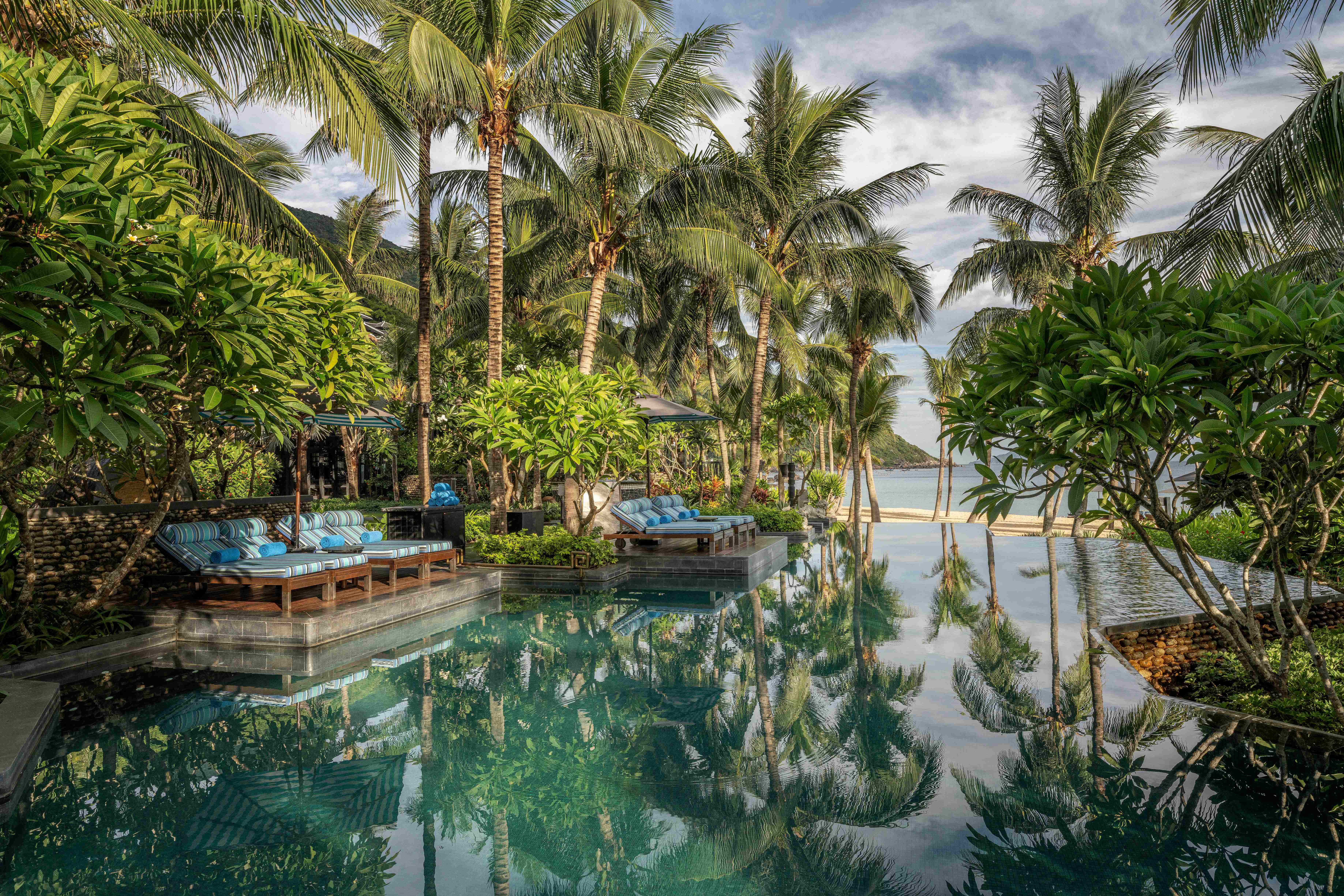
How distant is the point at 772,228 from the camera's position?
16.2m

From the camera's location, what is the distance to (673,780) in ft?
13.1

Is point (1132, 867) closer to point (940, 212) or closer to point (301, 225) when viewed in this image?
point (301, 225)

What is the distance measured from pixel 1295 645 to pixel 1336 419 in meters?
2.99

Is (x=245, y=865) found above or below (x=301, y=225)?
below

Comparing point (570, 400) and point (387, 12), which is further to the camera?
point (387, 12)

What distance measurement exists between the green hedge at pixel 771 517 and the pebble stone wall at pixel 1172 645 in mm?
9790

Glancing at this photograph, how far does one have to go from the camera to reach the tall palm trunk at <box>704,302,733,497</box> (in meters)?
19.6

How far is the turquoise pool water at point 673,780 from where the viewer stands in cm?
309

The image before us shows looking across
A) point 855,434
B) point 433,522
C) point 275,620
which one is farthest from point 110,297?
point 855,434

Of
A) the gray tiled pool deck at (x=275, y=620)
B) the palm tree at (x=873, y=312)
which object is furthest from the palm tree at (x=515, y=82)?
the palm tree at (x=873, y=312)

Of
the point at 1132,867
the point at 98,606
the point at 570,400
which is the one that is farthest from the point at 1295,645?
the point at 98,606

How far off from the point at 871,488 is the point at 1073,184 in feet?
45.2

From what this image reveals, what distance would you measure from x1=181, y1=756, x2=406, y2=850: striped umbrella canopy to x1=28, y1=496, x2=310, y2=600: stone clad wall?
423 cm

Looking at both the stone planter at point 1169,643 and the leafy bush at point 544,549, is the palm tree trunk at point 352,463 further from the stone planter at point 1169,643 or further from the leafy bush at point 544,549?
the stone planter at point 1169,643
